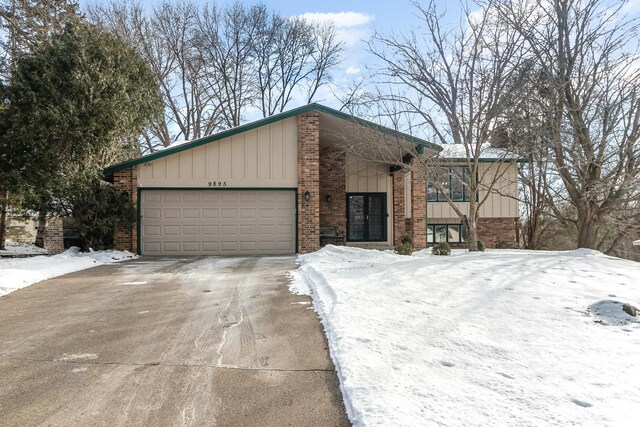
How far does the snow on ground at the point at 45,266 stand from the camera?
267 inches

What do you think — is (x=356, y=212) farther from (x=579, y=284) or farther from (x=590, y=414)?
(x=590, y=414)

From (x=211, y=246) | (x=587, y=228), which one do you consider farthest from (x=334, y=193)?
(x=587, y=228)

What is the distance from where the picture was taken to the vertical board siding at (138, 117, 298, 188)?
1220 centimetres

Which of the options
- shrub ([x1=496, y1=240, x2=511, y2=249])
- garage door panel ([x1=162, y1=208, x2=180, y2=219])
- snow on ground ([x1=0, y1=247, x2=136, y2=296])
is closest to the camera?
snow on ground ([x1=0, y1=247, x2=136, y2=296])

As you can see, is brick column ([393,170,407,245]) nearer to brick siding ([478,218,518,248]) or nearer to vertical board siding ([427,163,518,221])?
vertical board siding ([427,163,518,221])

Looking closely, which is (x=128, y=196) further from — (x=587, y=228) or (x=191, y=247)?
(x=587, y=228)

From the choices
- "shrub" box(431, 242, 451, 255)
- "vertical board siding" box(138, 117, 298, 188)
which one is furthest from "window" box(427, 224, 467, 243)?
"vertical board siding" box(138, 117, 298, 188)

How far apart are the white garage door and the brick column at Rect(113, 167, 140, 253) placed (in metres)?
0.22

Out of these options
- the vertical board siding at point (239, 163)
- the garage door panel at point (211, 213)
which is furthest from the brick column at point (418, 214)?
the garage door panel at point (211, 213)

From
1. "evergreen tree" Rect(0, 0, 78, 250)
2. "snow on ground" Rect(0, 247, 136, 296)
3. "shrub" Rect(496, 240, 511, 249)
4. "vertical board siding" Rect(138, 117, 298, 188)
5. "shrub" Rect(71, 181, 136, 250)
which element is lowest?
"shrub" Rect(496, 240, 511, 249)

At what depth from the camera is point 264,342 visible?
3887 mm

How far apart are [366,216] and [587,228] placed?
7.37 metres

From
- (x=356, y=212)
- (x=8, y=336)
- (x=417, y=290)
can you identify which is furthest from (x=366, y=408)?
(x=356, y=212)

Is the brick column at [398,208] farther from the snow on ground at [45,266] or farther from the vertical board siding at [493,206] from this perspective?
the snow on ground at [45,266]
